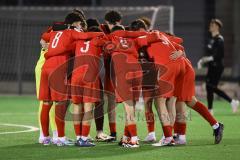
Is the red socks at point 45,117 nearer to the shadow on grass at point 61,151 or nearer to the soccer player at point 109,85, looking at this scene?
the shadow on grass at point 61,151

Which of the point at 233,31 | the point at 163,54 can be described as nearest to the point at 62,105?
the point at 163,54

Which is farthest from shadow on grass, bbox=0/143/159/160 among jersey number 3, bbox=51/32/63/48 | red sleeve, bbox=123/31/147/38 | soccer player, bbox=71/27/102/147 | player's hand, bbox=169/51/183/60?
red sleeve, bbox=123/31/147/38

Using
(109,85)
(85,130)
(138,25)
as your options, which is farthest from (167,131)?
(138,25)

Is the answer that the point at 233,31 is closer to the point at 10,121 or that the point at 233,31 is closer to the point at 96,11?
the point at 96,11

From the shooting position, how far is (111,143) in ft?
36.1

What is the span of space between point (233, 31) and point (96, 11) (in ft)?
13.9

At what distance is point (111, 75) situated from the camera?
10953mm

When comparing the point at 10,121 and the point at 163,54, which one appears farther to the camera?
the point at 10,121

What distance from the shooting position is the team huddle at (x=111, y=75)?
10.4 m

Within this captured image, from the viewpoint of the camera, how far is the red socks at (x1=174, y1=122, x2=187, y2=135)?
1084 cm

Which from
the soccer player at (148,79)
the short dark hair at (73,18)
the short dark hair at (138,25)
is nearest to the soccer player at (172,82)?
the soccer player at (148,79)

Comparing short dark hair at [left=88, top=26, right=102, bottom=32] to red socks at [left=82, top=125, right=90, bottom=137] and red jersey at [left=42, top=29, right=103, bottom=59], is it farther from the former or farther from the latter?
red socks at [left=82, top=125, right=90, bottom=137]

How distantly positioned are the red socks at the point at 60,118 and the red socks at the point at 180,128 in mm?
1566

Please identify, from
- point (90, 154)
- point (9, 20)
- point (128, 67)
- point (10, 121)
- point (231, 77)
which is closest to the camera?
point (90, 154)
